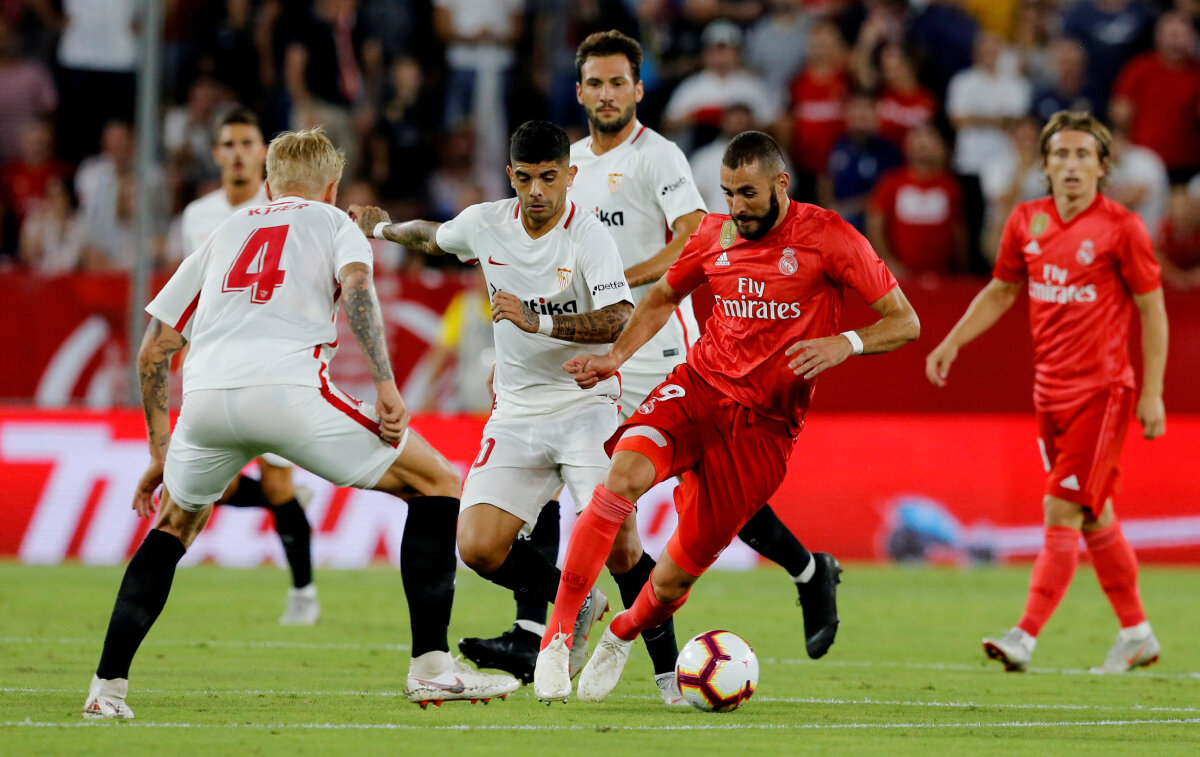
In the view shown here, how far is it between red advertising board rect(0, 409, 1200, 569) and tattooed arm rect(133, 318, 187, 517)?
6.56 meters

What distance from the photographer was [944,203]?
15.2 meters

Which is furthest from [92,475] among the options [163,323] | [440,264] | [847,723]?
[847,723]

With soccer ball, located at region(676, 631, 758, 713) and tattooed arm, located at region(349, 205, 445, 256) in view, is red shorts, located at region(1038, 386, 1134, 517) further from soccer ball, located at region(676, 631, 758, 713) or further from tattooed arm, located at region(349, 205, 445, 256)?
tattooed arm, located at region(349, 205, 445, 256)

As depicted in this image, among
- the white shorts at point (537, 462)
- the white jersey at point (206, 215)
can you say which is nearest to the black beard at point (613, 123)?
the white shorts at point (537, 462)

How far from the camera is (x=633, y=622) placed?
7031 millimetres

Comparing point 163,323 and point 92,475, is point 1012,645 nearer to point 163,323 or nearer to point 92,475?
point 163,323

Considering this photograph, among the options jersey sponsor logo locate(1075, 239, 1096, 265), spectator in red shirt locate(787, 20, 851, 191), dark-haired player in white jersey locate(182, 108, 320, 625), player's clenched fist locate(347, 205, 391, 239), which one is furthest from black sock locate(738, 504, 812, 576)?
spectator in red shirt locate(787, 20, 851, 191)

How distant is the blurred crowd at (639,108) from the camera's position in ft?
50.7

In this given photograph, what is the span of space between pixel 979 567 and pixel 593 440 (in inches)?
280

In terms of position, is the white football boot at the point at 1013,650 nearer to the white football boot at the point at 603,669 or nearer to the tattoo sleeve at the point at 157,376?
the white football boot at the point at 603,669

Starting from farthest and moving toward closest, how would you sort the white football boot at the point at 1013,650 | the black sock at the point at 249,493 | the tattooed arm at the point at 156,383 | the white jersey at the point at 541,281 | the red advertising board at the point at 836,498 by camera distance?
1. the red advertising board at the point at 836,498
2. the black sock at the point at 249,493
3. the white football boot at the point at 1013,650
4. the white jersey at the point at 541,281
5. the tattooed arm at the point at 156,383

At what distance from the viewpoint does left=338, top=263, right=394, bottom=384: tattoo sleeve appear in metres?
6.23

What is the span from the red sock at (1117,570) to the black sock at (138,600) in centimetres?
501

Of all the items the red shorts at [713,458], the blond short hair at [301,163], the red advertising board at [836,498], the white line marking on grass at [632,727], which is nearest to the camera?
the white line marking on grass at [632,727]
